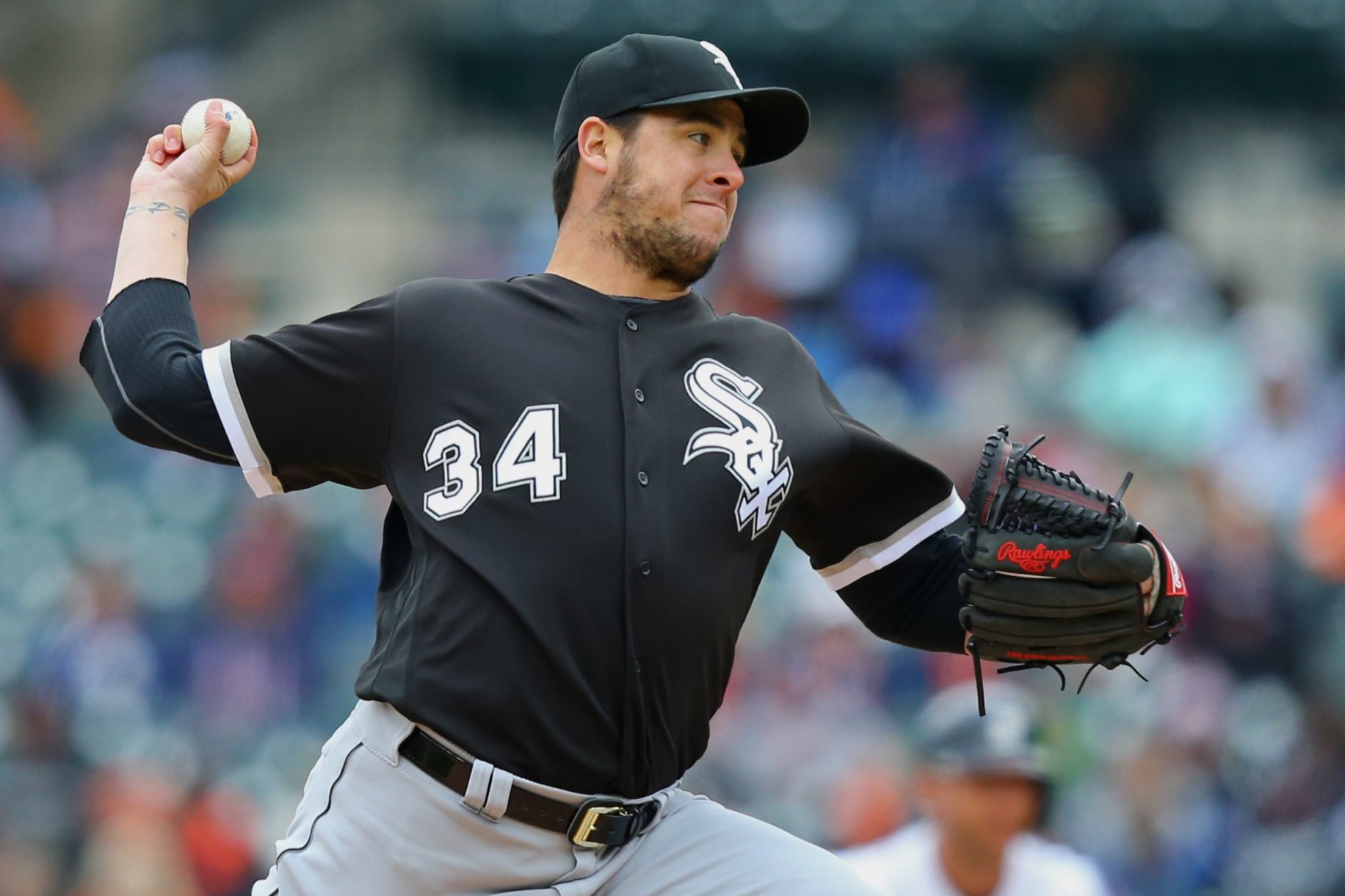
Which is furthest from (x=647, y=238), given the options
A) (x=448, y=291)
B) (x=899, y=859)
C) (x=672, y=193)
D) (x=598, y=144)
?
(x=899, y=859)

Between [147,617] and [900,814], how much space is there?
332 cm

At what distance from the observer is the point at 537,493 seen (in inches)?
107

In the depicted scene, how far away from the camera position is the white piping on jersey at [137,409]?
2.70 meters

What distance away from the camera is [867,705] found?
6.68 metres

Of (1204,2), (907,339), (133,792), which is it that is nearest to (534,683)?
(133,792)

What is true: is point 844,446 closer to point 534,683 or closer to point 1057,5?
point 534,683

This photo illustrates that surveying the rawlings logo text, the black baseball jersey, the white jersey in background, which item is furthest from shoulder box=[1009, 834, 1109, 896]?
the black baseball jersey

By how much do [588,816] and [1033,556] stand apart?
85 cm

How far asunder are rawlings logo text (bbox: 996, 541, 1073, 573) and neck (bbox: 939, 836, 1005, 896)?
1440mm

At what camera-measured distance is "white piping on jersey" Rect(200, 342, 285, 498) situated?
8.82 ft

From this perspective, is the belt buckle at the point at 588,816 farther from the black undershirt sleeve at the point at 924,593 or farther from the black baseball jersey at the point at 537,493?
the black undershirt sleeve at the point at 924,593

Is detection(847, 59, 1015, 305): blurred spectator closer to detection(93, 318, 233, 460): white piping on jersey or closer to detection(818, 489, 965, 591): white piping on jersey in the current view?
detection(818, 489, 965, 591): white piping on jersey

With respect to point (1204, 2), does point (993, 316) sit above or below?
below

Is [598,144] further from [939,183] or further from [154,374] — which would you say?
[939,183]
